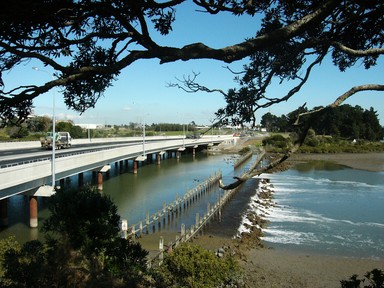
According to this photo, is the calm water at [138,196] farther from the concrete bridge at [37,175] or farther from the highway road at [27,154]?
the highway road at [27,154]

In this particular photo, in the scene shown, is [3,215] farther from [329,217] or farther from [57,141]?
[57,141]

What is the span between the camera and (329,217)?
2559cm

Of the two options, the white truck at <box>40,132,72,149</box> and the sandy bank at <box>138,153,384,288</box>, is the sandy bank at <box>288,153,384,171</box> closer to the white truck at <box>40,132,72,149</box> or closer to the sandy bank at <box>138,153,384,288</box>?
the white truck at <box>40,132,72,149</box>

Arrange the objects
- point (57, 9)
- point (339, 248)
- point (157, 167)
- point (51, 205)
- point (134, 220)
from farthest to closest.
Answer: point (157, 167)
point (134, 220)
point (339, 248)
point (51, 205)
point (57, 9)

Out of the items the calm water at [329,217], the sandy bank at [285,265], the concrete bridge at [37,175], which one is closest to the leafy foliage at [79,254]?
the sandy bank at [285,265]

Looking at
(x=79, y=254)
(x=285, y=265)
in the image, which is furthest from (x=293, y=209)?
(x=79, y=254)

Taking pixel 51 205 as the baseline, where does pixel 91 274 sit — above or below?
below

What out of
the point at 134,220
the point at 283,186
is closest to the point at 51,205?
the point at 134,220

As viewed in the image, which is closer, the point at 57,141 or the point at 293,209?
the point at 293,209

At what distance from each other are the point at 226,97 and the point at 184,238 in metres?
14.0

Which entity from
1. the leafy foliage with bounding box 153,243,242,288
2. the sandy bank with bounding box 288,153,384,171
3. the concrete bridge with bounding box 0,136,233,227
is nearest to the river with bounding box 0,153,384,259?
the concrete bridge with bounding box 0,136,233,227

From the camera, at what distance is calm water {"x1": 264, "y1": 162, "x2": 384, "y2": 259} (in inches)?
784

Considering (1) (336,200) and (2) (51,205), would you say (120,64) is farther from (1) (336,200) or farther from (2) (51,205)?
(1) (336,200)

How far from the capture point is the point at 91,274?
7.01 meters
